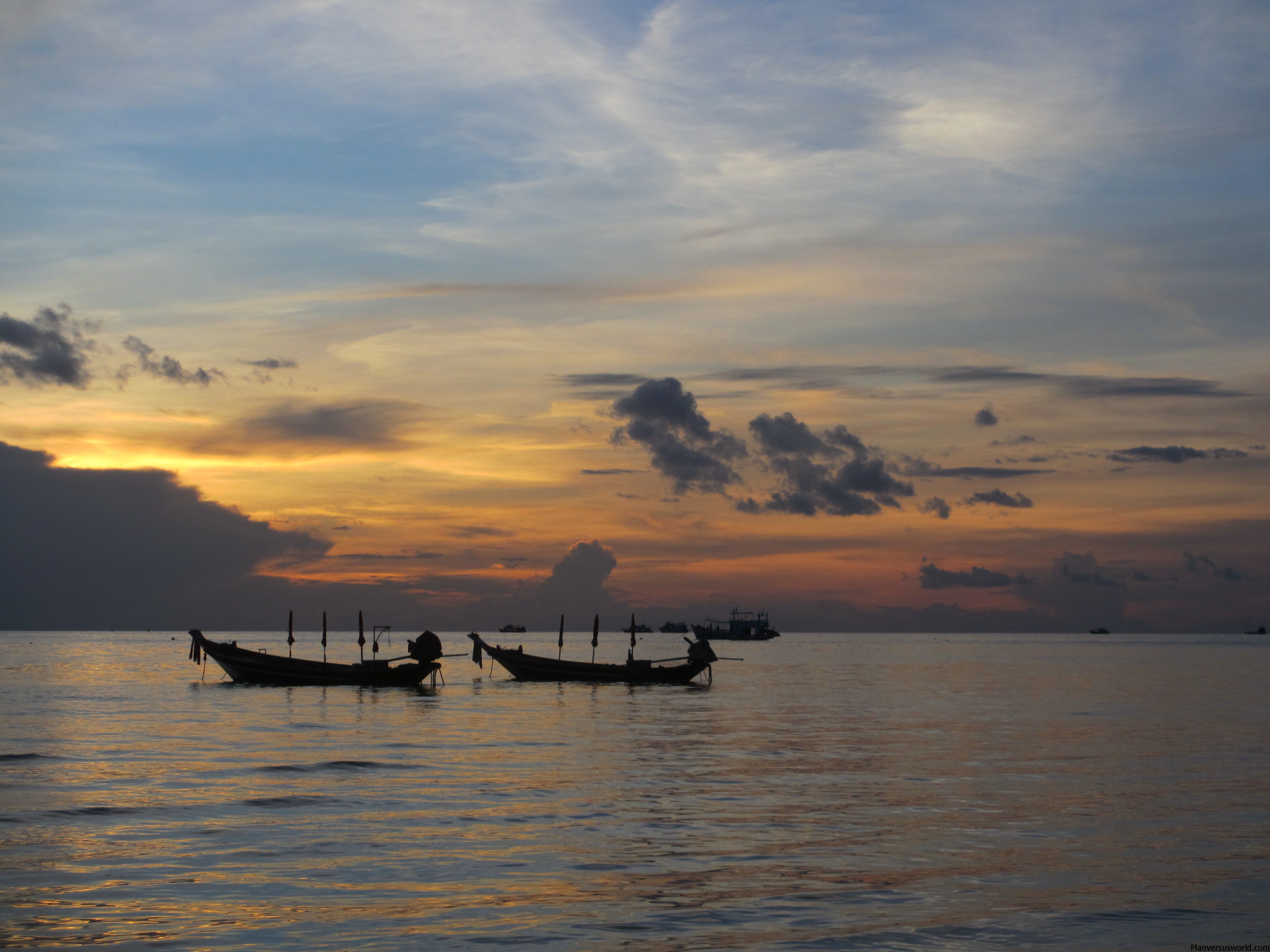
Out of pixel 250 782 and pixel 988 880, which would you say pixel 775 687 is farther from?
pixel 988 880

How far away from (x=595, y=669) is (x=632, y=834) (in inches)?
2442

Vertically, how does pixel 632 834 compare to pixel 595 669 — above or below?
above

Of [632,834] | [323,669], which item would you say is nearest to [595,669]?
[323,669]

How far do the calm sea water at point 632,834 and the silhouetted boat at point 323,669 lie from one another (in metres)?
21.9

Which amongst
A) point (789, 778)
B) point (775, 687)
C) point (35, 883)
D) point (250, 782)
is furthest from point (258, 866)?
point (775, 687)

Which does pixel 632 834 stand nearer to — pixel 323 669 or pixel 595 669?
pixel 323 669

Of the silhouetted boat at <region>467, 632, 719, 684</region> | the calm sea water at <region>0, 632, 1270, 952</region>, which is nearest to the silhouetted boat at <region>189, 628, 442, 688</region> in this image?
the silhouetted boat at <region>467, 632, 719, 684</region>

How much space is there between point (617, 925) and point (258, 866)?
814 centimetres

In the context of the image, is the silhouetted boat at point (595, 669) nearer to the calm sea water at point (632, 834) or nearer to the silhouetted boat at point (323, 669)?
the silhouetted boat at point (323, 669)

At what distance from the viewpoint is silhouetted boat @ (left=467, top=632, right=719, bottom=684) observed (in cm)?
8631

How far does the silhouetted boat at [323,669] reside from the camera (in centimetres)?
7981

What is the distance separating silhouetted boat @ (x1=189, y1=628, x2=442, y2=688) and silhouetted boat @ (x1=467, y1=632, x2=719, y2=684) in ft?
12.7

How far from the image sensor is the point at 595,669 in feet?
284

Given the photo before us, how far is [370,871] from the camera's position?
2114cm
